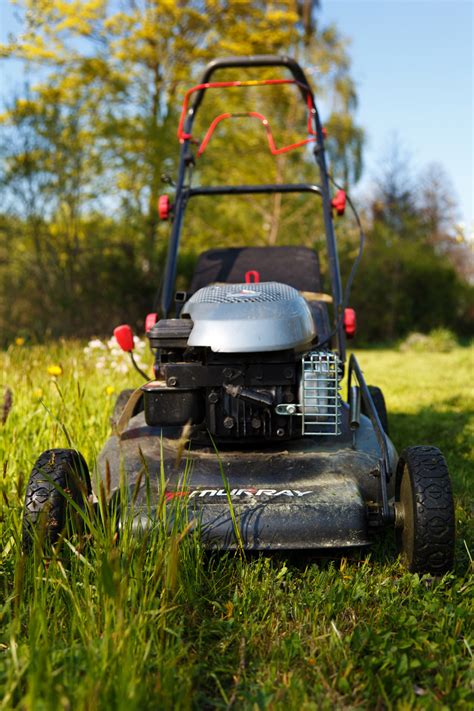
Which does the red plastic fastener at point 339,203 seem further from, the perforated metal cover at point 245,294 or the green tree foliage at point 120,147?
the green tree foliage at point 120,147

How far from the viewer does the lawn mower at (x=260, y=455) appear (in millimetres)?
2139

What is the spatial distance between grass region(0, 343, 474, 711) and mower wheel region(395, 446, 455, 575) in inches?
3.0

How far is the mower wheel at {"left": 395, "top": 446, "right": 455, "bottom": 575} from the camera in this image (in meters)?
2.08

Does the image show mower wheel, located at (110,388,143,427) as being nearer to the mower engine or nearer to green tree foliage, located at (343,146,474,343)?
the mower engine

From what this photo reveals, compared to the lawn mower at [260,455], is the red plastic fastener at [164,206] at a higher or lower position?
higher

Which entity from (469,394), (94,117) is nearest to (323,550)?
(469,394)

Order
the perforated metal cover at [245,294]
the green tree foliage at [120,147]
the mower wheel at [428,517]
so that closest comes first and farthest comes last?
1. the mower wheel at [428,517]
2. the perforated metal cover at [245,294]
3. the green tree foliage at [120,147]

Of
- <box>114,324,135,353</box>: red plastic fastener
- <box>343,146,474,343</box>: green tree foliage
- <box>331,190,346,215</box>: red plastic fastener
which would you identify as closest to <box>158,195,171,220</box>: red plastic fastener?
<box>331,190,346,215</box>: red plastic fastener

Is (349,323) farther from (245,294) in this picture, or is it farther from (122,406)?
(122,406)

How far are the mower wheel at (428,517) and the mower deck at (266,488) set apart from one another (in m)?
0.14

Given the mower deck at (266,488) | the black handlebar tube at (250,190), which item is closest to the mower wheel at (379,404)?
Result: the black handlebar tube at (250,190)

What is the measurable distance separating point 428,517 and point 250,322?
0.81 meters

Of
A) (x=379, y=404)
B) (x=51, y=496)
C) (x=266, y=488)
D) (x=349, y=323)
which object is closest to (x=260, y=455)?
(x=266, y=488)

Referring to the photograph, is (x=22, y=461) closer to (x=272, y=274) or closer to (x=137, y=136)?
(x=272, y=274)
